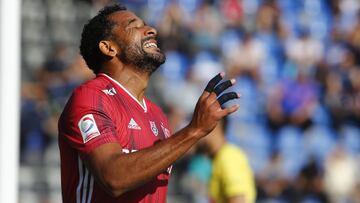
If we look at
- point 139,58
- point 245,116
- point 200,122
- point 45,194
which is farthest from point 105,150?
point 245,116

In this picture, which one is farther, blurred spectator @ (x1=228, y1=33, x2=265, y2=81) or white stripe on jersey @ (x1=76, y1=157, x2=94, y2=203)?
blurred spectator @ (x1=228, y1=33, x2=265, y2=81)

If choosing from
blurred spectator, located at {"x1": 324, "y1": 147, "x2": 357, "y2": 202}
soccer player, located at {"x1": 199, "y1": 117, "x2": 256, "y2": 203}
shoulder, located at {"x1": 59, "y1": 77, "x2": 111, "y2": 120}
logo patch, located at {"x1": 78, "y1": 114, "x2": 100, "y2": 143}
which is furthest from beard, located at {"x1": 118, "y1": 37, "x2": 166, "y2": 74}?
blurred spectator, located at {"x1": 324, "y1": 147, "x2": 357, "y2": 202}

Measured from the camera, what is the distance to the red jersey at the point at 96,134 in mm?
3367

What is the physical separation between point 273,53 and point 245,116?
1020 millimetres

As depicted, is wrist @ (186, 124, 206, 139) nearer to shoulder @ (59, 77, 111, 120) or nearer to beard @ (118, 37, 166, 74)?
shoulder @ (59, 77, 111, 120)

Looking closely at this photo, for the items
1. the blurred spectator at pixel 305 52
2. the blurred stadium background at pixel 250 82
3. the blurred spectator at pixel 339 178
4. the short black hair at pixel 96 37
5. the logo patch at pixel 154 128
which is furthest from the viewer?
the blurred spectator at pixel 305 52

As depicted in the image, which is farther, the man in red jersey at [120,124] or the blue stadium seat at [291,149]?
the blue stadium seat at [291,149]

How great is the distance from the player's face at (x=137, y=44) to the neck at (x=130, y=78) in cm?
4

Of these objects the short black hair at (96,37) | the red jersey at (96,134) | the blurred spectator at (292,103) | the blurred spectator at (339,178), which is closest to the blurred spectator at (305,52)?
the blurred spectator at (292,103)

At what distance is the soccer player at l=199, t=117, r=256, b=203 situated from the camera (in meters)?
6.38

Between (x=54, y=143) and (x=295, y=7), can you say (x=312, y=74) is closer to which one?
(x=295, y=7)

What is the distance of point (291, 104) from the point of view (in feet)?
33.0

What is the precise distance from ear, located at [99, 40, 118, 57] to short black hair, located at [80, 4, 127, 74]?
0.07 ft

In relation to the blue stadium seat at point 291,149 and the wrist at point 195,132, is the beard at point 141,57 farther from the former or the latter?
the blue stadium seat at point 291,149
